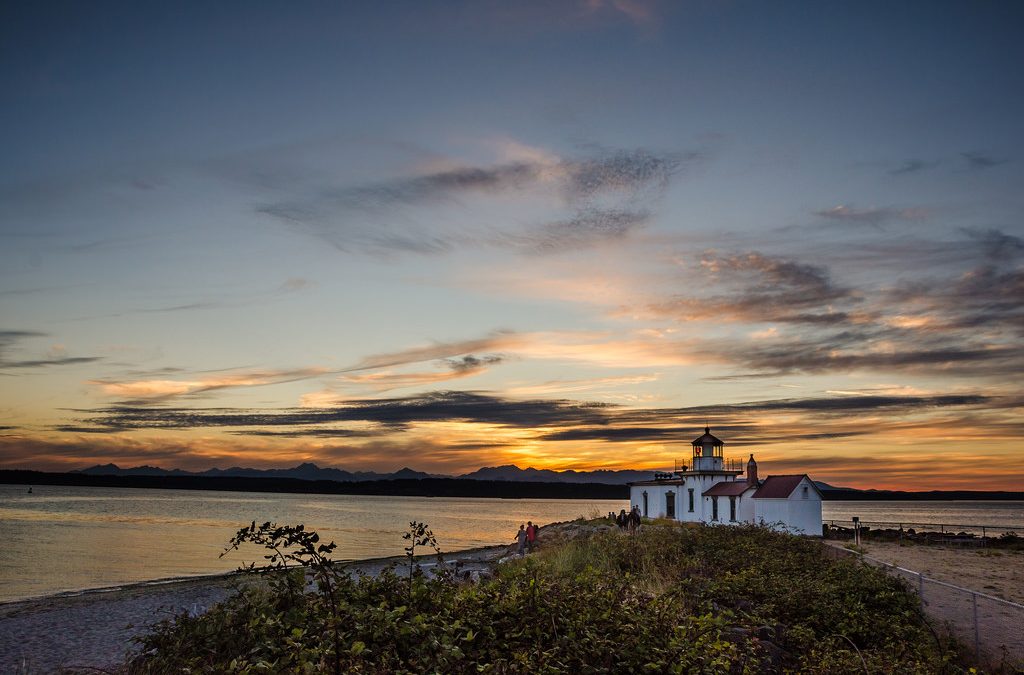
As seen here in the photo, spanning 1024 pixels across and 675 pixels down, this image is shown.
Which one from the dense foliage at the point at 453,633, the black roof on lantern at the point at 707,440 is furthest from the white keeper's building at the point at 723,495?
the dense foliage at the point at 453,633

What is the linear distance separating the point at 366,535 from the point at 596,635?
2910 inches

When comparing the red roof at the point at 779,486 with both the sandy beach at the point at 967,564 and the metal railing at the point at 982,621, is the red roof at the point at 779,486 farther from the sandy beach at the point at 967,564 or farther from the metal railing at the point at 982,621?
the metal railing at the point at 982,621

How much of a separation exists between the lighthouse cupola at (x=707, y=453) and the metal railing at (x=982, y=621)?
107 feet

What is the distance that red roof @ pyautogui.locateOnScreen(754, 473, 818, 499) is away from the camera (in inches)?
1909

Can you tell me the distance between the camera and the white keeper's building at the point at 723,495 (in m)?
48.4

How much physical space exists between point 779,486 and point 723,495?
4844mm

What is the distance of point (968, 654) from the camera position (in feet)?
45.8

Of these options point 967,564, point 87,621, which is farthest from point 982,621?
point 87,621

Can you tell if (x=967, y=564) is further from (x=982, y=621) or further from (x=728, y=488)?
(x=982, y=621)

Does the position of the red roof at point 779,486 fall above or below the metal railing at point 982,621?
above

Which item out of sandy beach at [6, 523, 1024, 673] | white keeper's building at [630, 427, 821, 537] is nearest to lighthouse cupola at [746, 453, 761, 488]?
white keeper's building at [630, 427, 821, 537]

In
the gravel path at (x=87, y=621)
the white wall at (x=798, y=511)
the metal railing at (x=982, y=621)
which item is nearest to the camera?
the metal railing at (x=982, y=621)

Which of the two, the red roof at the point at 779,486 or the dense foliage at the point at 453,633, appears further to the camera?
the red roof at the point at 779,486

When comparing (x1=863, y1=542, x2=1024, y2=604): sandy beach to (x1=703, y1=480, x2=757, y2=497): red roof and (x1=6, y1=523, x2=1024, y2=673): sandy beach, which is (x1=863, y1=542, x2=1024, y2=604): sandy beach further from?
(x1=703, y1=480, x2=757, y2=497): red roof
